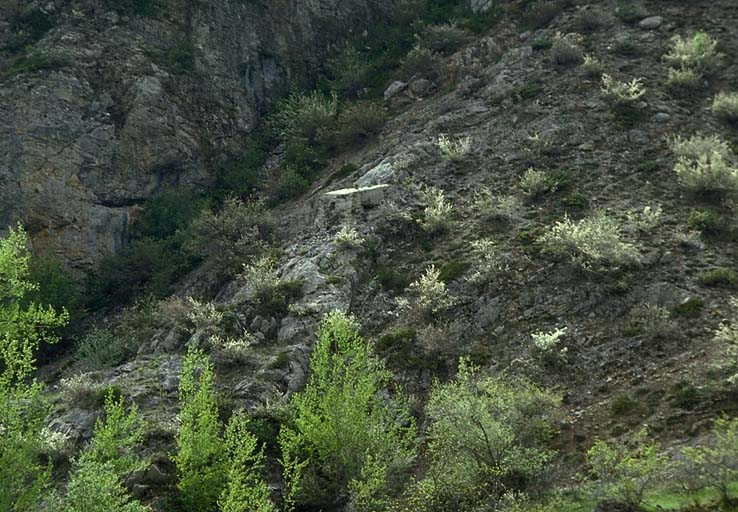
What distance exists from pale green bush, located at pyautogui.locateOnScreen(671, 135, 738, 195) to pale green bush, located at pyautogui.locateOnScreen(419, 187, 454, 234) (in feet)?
26.4

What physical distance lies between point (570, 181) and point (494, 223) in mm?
3532

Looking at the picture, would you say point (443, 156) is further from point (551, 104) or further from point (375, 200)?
point (551, 104)

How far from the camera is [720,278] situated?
1558 cm

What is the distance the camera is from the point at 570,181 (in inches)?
845

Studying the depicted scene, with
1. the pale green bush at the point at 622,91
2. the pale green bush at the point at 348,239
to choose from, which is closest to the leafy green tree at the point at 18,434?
the pale green bush at the point at 348,239

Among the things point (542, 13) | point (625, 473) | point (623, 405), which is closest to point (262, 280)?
point (623, 405)

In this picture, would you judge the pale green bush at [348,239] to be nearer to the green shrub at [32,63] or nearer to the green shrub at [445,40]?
the green shrub at [445,40]

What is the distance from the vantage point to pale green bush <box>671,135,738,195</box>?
61.8 ft

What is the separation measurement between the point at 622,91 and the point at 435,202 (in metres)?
10.3

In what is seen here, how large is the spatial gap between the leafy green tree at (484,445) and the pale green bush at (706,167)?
11.3 m

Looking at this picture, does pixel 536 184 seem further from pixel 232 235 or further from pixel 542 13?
pixel 542 13

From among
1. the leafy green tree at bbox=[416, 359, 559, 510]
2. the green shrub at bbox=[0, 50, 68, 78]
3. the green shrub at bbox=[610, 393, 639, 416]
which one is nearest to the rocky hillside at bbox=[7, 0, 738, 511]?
the green shrub at bbox=[610, 393, 639, 416]

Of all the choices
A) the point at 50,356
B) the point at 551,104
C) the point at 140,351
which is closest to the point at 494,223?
the point at 551,104

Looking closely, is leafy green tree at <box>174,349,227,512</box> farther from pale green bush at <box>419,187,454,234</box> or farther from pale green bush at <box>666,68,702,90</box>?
pale green bush at <box>666,68,702,90</box>
